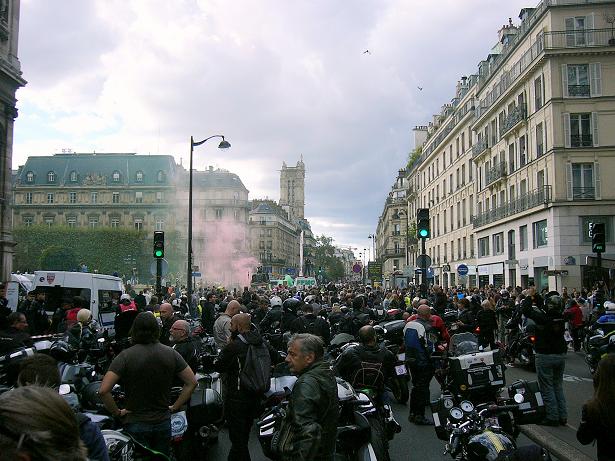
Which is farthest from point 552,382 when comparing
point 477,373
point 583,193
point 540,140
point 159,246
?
point 540,140

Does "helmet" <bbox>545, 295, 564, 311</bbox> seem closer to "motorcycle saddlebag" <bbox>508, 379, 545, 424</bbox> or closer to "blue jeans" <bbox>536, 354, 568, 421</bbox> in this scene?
"blue jeans" <bbox>536, 354, 568, 421</bbox>

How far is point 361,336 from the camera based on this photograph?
6949 mm

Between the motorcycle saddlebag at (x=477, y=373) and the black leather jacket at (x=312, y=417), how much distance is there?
319cm

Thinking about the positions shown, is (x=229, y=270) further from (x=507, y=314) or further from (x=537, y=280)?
(x=507, y=314)

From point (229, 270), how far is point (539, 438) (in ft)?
203

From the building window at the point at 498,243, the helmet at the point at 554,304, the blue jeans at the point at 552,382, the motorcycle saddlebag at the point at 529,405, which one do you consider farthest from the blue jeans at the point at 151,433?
the building window at the point at 498,243

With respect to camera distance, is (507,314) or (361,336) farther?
(507,314)

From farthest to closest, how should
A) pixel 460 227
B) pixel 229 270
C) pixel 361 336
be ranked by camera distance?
pixel 229 270, pixel 460 227, pixel 361 336

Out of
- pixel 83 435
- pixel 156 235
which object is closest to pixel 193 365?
pixel 83 435

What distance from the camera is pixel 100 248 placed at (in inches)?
2936

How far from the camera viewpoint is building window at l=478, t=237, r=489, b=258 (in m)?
42.0

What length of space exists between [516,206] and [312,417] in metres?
33.9

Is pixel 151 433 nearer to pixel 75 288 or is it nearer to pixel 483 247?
pixel 75 288

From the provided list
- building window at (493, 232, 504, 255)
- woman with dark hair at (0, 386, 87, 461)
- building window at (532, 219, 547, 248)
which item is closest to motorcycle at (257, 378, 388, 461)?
woman with dark hair at (0, 386, 87, 461)
